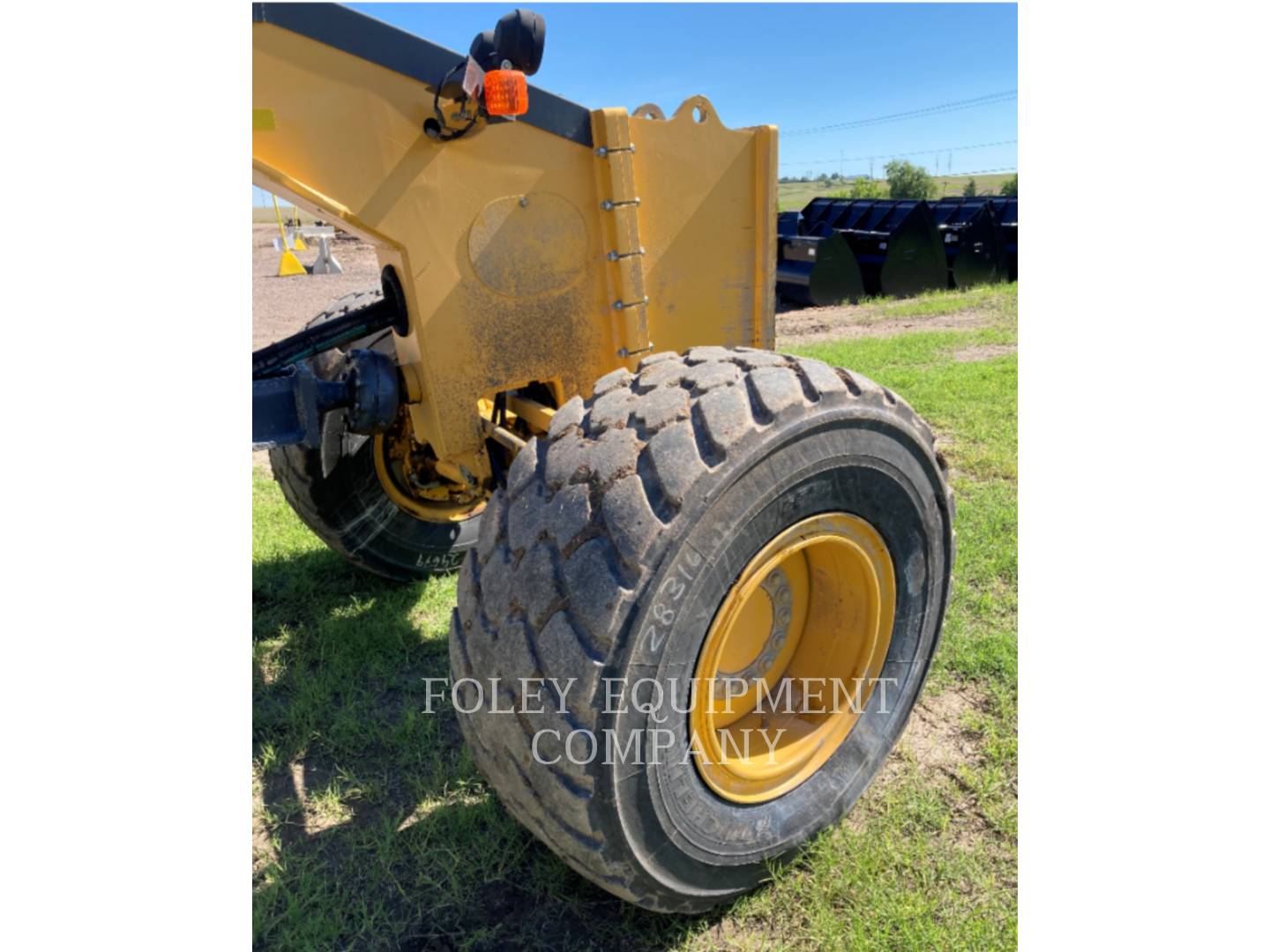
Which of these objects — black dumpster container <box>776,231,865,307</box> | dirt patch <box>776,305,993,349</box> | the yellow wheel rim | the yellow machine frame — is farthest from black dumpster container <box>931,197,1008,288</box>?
the yellow wheel rim

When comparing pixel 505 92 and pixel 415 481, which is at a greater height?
pixel 505 92

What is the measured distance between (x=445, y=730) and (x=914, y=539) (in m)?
1.71

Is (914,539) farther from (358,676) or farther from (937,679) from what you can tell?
(358,676)

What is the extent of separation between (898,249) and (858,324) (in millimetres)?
2220

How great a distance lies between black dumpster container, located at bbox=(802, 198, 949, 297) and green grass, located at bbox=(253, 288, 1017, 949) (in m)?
9.80

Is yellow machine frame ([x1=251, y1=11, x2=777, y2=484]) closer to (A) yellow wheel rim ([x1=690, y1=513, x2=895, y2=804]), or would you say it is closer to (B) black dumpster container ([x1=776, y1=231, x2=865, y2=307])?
(A) yellow wheel rim ([x1=690, y1=513, x2=895, y2=804])

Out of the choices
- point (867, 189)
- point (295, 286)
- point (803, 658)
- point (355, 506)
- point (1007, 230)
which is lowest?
point (803, 658)

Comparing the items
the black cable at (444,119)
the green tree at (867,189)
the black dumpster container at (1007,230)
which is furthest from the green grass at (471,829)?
the green tree at (867,189)

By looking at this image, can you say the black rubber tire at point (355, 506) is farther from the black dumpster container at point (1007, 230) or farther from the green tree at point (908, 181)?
the green tree at point (908, 181)

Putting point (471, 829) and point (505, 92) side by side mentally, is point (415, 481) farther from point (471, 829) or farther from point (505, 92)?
point (505, 92)

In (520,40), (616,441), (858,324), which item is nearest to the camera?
(616,441)

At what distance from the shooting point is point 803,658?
2641 millimetres

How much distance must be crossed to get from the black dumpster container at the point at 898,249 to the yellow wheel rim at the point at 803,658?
11312 mm

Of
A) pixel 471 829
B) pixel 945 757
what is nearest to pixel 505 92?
pixel 471 829
